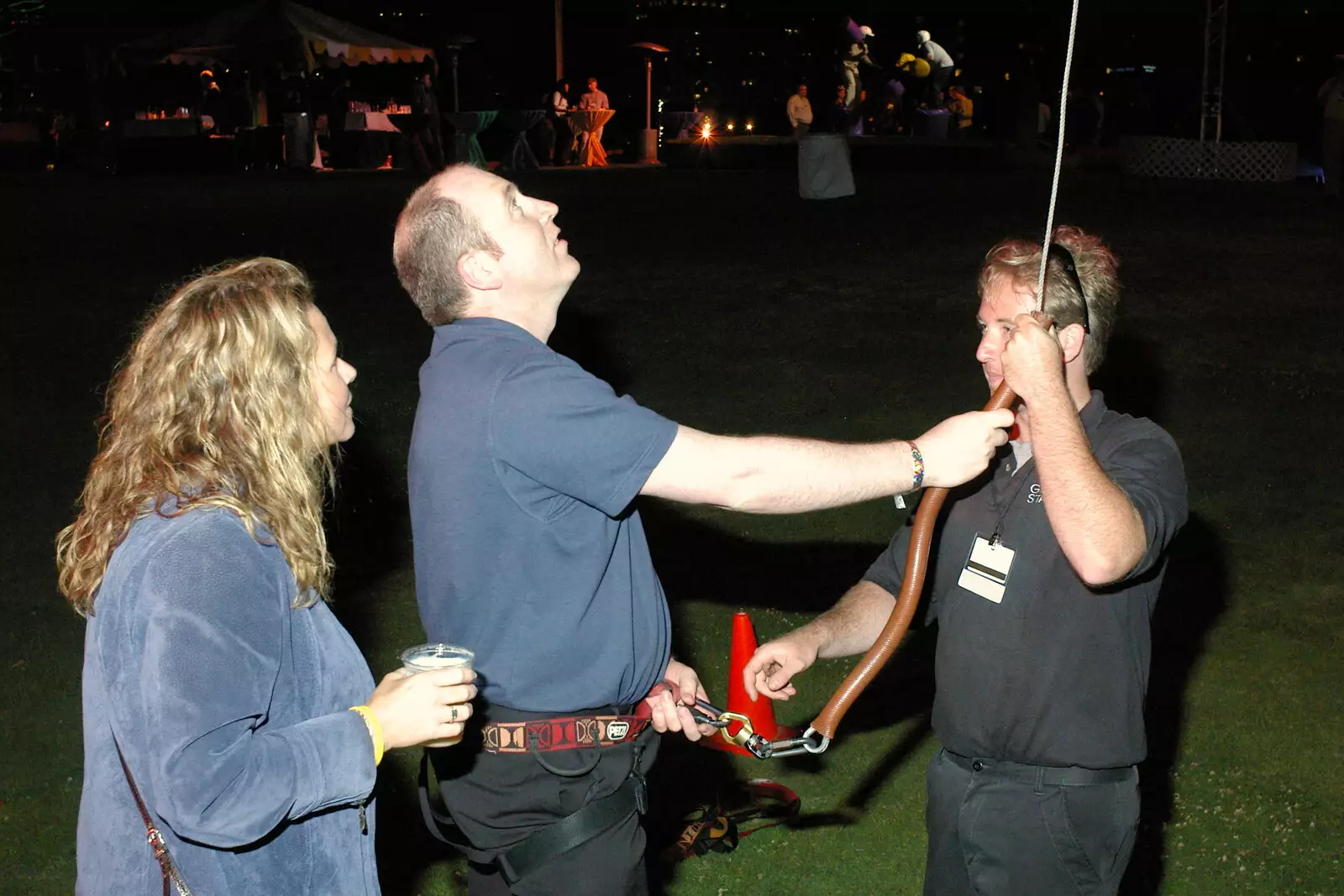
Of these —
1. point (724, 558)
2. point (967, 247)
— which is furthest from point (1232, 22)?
point (724, 558)

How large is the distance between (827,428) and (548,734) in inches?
327

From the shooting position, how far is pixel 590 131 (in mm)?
36188

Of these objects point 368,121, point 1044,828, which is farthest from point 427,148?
point 1044,828

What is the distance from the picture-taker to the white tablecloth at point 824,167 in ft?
75.4

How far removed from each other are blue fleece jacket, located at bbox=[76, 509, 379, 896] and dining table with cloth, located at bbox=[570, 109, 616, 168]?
1335 inches

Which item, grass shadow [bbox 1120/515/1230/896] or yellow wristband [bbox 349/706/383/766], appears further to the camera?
grass shadow [bbox 1120/515/1230/896]

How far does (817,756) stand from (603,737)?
3.19 meters

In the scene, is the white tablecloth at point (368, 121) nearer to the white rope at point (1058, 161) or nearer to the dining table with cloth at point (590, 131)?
the dining table with cloth at point (590, 131)

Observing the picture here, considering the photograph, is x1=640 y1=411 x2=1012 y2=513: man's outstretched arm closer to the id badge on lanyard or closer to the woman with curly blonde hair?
the id badge on lanyard

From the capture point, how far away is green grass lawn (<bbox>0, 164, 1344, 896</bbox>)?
568 cm

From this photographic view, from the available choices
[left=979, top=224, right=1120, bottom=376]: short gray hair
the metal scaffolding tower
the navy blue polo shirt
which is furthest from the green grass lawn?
the metal scaffolding tower

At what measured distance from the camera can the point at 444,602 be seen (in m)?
3.19

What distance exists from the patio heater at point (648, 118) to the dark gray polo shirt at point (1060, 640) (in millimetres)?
34070

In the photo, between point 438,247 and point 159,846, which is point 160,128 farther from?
point 159,846
